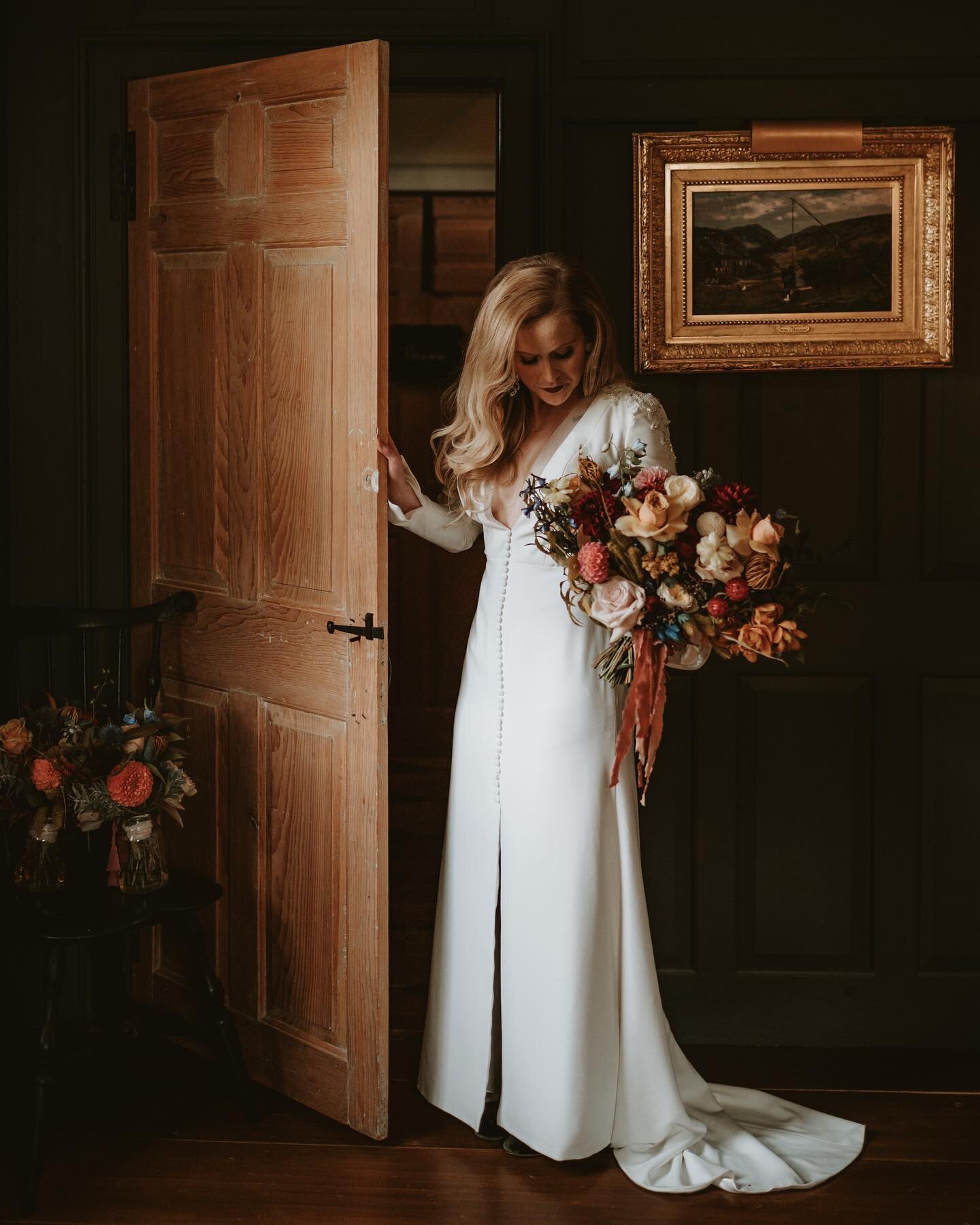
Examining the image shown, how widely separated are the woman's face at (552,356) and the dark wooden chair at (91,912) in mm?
994

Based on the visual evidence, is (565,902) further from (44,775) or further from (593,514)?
(44,775)

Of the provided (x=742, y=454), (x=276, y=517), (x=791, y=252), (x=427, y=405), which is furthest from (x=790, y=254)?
(x=427, y=405)

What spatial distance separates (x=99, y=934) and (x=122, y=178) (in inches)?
69.5

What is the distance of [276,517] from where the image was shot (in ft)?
9.12

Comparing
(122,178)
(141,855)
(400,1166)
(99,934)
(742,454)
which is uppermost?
(122,178)

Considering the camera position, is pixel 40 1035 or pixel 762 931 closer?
pixel 40 1035

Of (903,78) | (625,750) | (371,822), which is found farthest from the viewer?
(903,78)

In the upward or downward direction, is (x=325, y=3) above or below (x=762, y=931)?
above

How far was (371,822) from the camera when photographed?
261 cm

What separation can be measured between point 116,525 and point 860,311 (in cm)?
191

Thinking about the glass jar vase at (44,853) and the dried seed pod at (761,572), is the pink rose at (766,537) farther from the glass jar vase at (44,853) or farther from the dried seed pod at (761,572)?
the glass jar vase at (44,853)

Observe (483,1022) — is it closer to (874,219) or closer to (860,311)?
(860,311)

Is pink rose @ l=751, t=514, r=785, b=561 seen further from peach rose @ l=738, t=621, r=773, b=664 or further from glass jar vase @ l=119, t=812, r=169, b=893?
glass jar vase @ l=119, t=812, r=169, b=893

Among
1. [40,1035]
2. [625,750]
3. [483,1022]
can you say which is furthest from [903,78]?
[40,1035]
